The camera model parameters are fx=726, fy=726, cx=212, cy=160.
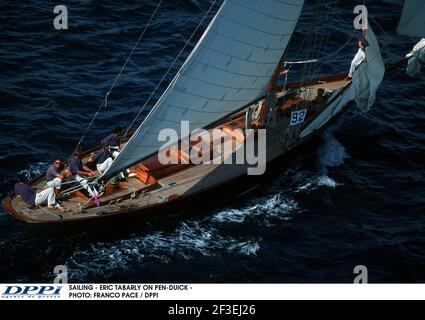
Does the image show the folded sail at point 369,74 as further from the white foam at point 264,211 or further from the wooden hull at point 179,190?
the white foam at point 264,211

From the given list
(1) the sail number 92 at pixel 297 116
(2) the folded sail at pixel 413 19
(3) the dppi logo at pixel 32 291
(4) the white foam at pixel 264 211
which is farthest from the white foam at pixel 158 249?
(2) the folded sail at pixel 413 19

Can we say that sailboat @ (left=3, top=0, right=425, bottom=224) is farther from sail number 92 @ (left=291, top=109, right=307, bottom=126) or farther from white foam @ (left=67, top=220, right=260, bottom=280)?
white foam @ (left=67, top=220, right=260, bottom=280)

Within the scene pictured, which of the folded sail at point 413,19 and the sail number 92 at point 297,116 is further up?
the folded sail at point 413,19

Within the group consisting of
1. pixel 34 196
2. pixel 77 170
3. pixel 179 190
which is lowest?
pixel 34 196

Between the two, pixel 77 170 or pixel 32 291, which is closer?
pixel 32 291

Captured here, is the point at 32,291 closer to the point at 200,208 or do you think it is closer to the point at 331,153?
the point at 200,208

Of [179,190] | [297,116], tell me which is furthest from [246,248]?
[297,116]
